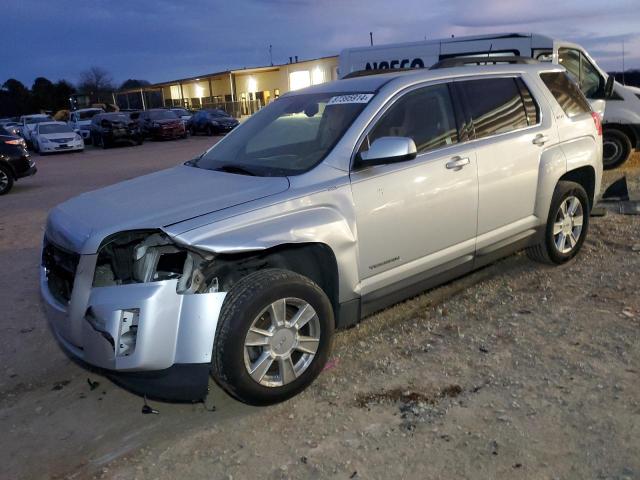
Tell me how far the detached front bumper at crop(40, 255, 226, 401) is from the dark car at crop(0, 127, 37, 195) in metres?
11.4

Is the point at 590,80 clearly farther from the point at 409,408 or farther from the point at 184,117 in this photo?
the point at 184,117

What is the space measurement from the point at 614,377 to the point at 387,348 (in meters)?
1.41

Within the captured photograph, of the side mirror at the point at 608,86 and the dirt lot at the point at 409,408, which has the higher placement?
the side mirror at the point at 608,86

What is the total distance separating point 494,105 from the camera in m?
4.80

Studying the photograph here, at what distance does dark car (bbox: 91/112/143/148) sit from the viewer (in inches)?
1073

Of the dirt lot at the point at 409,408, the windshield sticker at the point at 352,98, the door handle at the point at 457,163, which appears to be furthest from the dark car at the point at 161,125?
the door handle at the point at 457,163

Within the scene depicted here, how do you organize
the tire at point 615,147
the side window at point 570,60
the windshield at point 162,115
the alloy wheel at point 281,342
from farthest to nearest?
the windshield at point 162,115
the tire at point 615,147
the side window at point 570,60
the alloy wheel at point 281,342

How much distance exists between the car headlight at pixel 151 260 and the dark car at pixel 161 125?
27102 mm

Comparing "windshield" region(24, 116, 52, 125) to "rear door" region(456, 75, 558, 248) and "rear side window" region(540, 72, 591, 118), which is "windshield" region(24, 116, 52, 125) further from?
"rear door" region(456, 75, 558, 248)

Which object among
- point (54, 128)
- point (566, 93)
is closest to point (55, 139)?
point (54, 128)

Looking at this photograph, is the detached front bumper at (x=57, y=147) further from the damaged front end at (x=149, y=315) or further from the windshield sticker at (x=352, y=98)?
the damaged front end at (x=149, y=315)

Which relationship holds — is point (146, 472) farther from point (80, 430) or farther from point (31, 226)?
point (31, 226)

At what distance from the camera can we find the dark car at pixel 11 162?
13.0 metres

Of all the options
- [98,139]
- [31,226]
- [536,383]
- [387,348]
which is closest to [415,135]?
[387,348]
